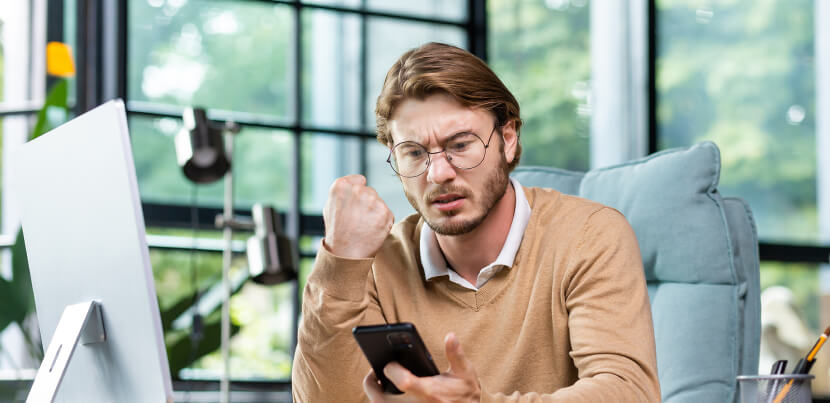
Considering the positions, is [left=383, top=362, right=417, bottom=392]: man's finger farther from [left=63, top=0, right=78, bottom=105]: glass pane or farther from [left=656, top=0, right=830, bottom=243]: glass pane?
[left=656, top=0, right=830, bottom=243]: glass pane

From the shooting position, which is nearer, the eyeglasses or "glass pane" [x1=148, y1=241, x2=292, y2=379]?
the eyeglasses

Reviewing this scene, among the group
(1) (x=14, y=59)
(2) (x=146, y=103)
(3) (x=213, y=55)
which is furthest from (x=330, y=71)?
(1) (x=14, y=59)

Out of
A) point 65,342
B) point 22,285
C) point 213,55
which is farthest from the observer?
point 213,55

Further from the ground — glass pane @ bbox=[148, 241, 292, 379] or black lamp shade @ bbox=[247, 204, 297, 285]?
black lamp shade @ bbox=[247, 204, 297, 285]

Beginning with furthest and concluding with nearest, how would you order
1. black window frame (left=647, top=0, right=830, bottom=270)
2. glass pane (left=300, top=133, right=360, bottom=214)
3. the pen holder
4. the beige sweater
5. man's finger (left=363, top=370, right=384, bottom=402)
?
black window frame (left=647, top=0, right=830, bottom=270)
glass pane (left=300, top=133, right=360, bottom=214)
the pen holder
the beige sweater
man's finger (left=363, top=370, right=384, bottom=402)

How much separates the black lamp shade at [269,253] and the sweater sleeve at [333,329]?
1.03m

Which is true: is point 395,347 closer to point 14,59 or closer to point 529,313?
point 529,313

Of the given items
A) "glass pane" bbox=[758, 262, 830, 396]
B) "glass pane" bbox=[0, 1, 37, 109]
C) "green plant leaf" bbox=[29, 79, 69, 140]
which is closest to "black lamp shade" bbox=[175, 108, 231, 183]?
"green plant leaf" bbox=[29, 79, 69, 140]

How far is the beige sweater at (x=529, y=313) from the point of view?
4.00 ft

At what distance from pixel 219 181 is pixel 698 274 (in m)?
1.88

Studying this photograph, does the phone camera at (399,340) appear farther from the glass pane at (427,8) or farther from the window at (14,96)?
the glass pane at (427,8)

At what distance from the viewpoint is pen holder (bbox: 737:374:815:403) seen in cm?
137

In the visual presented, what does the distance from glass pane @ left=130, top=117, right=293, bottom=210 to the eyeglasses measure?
5.34ft

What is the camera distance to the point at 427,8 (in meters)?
3.39
